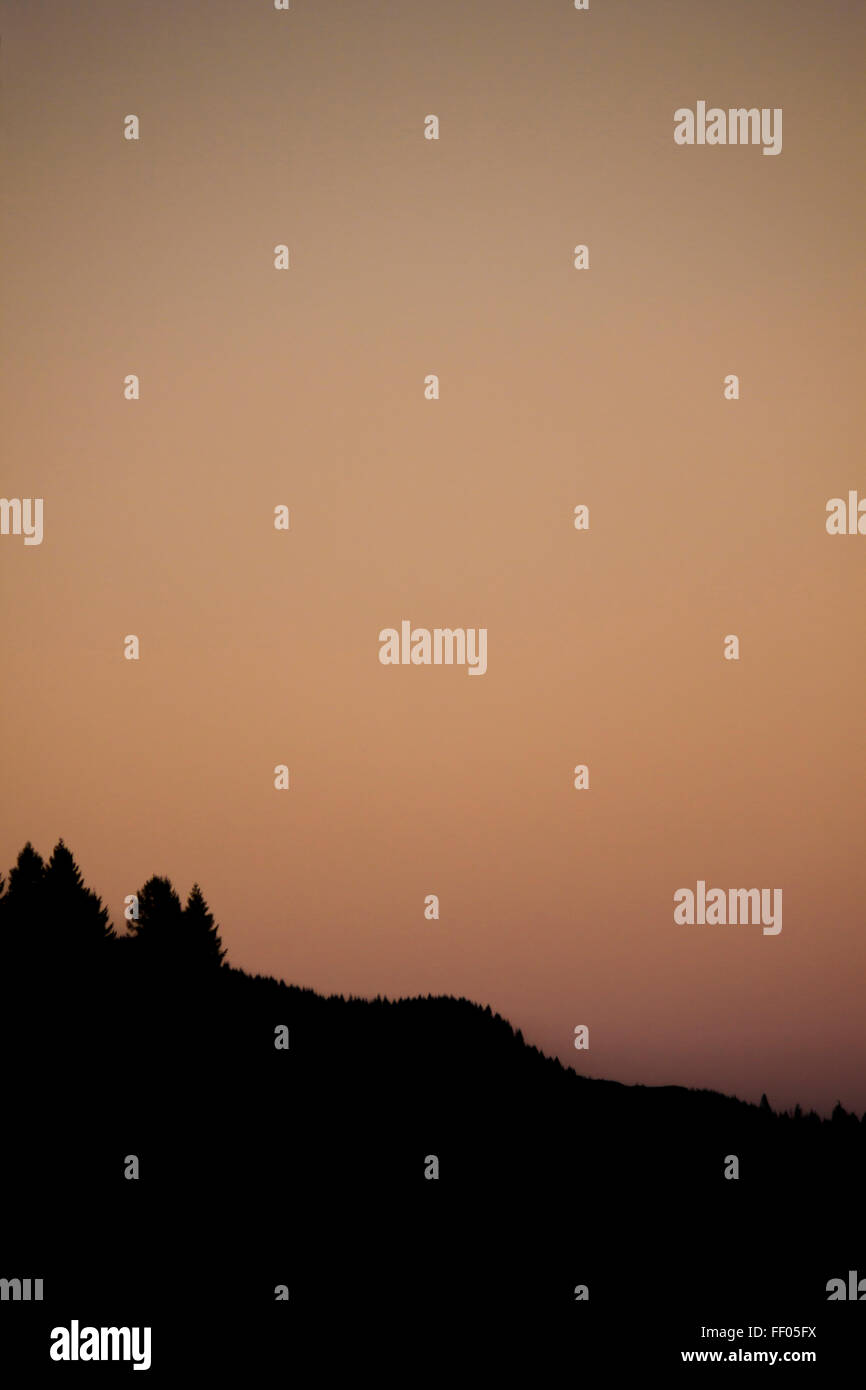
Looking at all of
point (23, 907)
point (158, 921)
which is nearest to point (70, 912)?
point (23, 907)

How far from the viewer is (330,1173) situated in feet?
207

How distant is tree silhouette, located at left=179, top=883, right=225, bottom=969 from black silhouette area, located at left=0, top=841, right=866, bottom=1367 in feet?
0.70

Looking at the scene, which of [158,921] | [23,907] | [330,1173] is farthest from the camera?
[158,921]

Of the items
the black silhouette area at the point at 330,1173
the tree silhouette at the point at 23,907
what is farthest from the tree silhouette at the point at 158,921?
the tree silhouette at the point at 23,907

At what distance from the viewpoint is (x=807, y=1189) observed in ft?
264

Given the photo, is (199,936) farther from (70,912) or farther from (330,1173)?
(330,1173)

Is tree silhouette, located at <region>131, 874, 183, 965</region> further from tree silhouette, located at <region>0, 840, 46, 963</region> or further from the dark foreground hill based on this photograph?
tree silhouette, located at <region>0, 840, 46, 963</region>

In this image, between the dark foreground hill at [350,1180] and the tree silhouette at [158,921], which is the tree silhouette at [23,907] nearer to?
the dark foreground hill at [350,1180]

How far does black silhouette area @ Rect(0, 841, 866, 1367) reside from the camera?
49.4m

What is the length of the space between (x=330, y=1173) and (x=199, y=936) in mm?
27487

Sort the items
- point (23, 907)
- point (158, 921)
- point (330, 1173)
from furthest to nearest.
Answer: point (158, 921), point (23, 907), point (330, 1173)

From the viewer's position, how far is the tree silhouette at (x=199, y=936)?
8575 centimetres

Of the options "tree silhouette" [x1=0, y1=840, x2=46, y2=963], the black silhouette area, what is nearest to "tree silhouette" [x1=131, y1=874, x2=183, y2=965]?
the black silhouette area

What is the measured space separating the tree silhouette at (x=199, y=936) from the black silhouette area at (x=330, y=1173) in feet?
0.70
